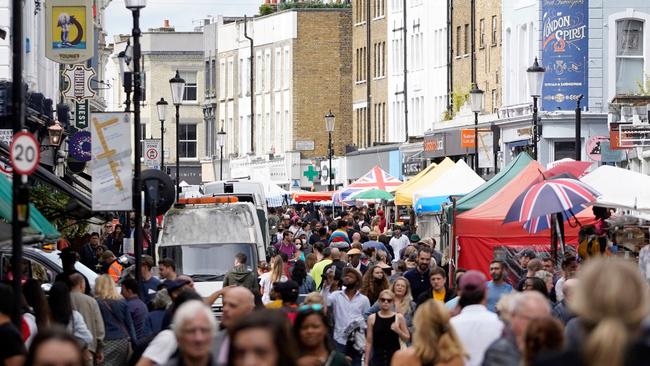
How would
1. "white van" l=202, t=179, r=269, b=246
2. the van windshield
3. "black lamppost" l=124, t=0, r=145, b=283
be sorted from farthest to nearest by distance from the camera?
"white van" l=202, t=179, r=269, b=246 → the van windshield → "black lamppost" l=124, t=0, r=145, b=283

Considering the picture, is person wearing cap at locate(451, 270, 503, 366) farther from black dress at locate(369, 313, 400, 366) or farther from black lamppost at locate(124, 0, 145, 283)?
black lamppost at locate(124, 0, 145, 283)

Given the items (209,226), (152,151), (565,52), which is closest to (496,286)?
(209,226)

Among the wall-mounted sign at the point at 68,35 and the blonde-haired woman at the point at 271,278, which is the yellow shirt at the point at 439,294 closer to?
the blonde-haired woman at the point at 271,278

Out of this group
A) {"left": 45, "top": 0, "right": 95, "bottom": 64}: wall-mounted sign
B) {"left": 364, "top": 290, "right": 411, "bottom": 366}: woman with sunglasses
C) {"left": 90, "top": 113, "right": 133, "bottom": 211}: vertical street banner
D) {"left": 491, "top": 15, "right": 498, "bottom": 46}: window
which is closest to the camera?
{"left": 364, "top": 290, "right": 411, "bottom": 366}: woman with sunglasses

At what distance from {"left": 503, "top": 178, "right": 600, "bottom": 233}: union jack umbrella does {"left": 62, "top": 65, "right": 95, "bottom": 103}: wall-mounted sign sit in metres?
19.7

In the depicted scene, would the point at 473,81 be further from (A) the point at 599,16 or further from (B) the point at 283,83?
(B) the point at 283,83

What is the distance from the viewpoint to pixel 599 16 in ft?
173

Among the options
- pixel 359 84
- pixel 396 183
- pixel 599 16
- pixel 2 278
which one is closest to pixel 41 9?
pixel 396 183

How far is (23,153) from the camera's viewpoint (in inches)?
559

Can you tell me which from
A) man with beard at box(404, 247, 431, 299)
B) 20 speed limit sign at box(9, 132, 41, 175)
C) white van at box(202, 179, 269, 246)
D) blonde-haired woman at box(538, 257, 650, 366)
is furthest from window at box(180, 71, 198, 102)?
blonde-haired woman at box(538, 257, 650, 366)

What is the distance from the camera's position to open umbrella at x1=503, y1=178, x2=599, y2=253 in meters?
23.6

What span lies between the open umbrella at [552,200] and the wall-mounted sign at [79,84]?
19.7 metres

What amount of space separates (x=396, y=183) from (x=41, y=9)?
1215 centimetres

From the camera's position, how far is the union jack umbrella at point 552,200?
23.6 m
